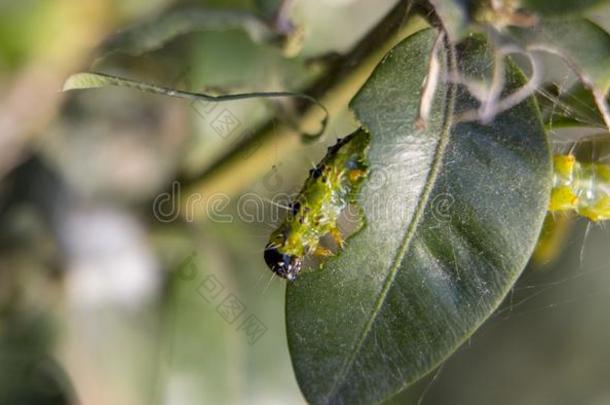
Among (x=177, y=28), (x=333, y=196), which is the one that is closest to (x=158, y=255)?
(x=177, y=28)

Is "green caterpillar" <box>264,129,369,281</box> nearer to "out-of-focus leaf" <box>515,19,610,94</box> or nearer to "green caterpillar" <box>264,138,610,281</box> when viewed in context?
"green caterpillar" <box>264,138,610,281</box>

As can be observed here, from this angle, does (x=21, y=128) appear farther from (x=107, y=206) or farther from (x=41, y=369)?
(x=41, y=369)

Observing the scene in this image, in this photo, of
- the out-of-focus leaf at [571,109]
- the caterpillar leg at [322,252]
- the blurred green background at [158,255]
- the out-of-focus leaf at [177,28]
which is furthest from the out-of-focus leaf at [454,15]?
the blurred green background at [158,255]

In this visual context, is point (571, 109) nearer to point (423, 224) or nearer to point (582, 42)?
point (582, 42)

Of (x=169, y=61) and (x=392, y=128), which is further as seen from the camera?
(x=169, y=61)

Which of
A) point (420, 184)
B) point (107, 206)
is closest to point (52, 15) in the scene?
point (107, 206)

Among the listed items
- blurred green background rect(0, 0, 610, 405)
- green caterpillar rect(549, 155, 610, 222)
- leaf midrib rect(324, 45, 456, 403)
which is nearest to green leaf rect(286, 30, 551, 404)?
leaf midrib rect(324, 45, 456, 403)
